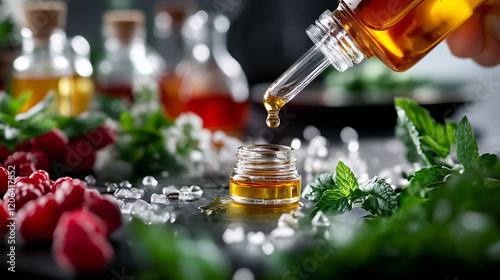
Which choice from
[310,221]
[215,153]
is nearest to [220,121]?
[215,153]

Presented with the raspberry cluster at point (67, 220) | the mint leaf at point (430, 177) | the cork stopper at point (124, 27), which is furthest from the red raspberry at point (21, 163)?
the cork stopper at point (124, 27)

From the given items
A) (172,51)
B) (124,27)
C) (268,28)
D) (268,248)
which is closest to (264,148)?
(268,248)

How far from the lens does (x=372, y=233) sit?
0.60 meters

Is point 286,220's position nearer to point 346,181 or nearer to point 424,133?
point 346,181

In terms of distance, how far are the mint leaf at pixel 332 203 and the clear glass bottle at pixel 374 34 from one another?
13cm

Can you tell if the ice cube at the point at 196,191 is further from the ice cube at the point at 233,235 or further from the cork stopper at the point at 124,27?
the cork stopper at the point at 124,27

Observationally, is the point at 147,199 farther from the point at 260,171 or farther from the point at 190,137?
the point at 190,137

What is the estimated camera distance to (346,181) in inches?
33.9

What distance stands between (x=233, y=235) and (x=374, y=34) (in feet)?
1.13

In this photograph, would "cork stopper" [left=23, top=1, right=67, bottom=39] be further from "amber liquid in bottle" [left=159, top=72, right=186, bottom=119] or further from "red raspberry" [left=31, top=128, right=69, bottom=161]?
"amber liquid in bottle" [left=159, top=72, right=186, bottom=119]

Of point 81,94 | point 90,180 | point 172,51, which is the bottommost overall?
point 90,180

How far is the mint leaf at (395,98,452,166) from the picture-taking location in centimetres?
99

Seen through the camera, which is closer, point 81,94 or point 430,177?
point 430,177

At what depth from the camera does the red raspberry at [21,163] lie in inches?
39.1
